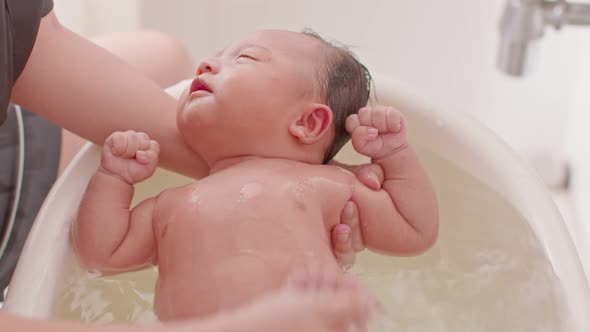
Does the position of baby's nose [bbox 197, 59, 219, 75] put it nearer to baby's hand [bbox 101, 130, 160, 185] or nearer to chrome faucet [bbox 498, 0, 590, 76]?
baby's hand [bbox 101, 130, 160, 185]

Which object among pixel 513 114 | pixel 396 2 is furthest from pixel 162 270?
pixel 513 114

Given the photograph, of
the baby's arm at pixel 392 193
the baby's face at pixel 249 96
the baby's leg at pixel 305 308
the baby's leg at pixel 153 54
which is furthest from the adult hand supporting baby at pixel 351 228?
the baby's leg at pixel 153 54

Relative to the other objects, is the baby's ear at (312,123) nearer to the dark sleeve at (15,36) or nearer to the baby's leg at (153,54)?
the dark sleeve at (15,36)

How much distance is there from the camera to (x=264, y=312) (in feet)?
1.84

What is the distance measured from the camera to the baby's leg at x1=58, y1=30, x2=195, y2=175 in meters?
1.30

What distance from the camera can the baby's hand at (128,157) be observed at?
3.10ft

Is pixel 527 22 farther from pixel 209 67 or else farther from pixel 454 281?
pixel 209 67

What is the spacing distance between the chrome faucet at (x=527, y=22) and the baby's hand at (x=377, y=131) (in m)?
0.37

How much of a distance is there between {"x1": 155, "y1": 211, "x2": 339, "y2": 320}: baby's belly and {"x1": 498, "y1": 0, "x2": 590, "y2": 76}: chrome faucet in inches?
20.7

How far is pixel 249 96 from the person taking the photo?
0.94m

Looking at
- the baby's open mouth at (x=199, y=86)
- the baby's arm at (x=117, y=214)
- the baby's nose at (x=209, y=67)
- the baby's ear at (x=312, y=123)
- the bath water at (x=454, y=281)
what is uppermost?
the baby's nose at (x=209, y=67)

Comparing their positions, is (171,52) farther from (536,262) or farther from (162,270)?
(536,262)

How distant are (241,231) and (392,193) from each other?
204 mm

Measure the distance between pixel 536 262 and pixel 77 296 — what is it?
20.9 inches
